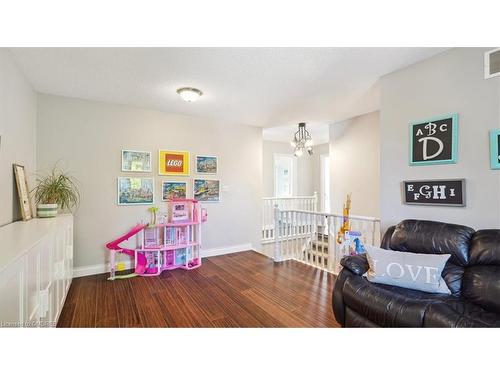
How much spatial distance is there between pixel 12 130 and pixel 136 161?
1.42 m

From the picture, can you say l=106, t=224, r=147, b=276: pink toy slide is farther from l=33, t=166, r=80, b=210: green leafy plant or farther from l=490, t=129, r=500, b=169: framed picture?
l=490, t=129, r=500, b=169: framed picture

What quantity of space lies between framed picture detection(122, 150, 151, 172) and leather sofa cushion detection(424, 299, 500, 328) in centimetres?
366

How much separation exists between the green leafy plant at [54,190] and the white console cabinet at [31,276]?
0.72m

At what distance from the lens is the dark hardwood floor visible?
2.05 m

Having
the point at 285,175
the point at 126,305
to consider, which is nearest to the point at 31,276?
the point at 126,305

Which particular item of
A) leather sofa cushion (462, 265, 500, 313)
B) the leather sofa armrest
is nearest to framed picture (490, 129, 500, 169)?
leather sofa cushion (462, 265, 500, 313)

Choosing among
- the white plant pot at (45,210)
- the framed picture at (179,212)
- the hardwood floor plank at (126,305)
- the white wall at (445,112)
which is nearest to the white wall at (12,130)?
the white plant pot at (45,210)

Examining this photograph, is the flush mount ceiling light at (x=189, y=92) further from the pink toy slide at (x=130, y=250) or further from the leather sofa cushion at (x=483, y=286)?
the leather sofa cushion at (x=483, y=286)

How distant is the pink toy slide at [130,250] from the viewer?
305cm

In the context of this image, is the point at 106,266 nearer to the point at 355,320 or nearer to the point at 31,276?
the point at 31,276
